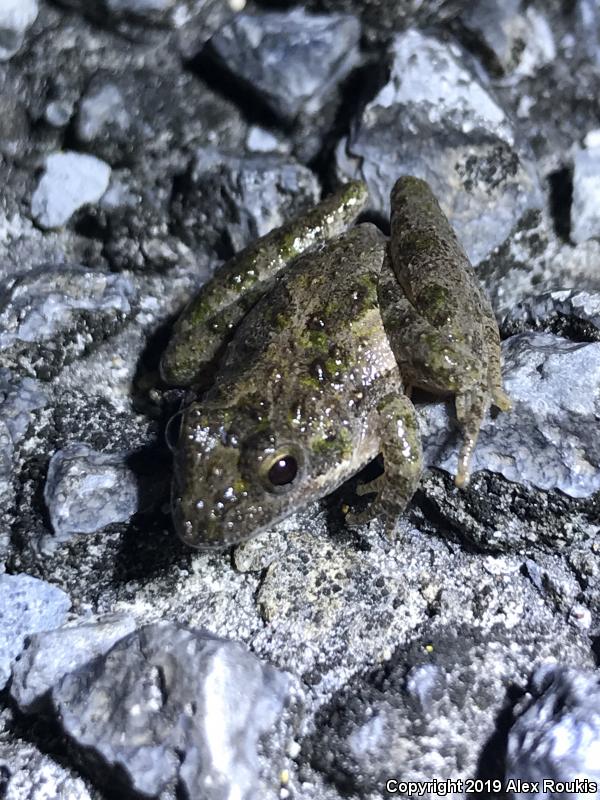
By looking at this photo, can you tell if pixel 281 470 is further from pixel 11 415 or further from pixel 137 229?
pixel 137 229

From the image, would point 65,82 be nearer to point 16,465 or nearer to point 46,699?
point 16,465

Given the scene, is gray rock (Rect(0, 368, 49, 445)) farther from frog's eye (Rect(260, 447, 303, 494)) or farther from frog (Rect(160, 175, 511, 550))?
frog's eye (Rect(260, 447, 303, 494))

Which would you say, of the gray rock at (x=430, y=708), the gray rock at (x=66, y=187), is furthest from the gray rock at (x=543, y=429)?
the gray rock at (x=66, y=187)

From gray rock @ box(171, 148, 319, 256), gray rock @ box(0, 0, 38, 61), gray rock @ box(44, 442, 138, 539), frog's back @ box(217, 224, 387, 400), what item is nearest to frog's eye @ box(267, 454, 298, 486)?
frog's back @ box(217, 224, 387, 400)

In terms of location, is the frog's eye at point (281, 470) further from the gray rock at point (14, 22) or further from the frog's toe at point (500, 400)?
the gray rock at point (14, 22)

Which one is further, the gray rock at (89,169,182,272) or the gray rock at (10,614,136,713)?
the gray rock at (89,169,182,272)

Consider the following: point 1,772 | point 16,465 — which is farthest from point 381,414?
point 1,772
